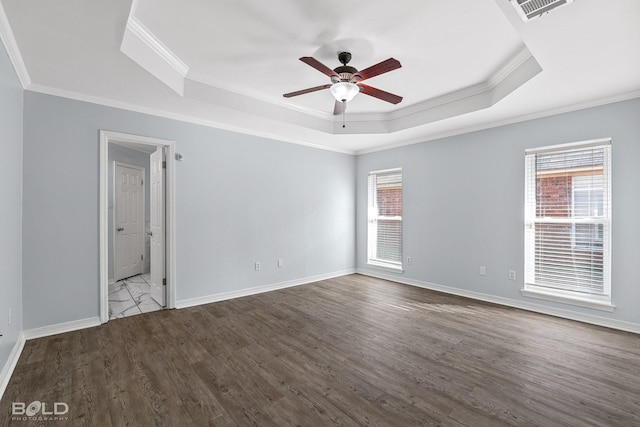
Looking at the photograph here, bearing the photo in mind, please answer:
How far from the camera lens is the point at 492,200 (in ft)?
13.9

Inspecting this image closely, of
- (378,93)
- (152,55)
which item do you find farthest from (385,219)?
(152,55)

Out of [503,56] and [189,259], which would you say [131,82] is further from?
[503,56]

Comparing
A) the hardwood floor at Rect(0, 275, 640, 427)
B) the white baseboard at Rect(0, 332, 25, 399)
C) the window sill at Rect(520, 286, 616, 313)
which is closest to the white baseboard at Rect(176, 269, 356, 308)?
the hardwood floor at Rect(0, 275, 640, 427)

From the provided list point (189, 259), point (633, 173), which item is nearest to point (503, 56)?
point (633, 173)

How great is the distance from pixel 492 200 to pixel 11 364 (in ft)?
18.0

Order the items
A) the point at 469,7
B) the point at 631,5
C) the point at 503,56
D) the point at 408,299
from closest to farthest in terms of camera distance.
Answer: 1. the point at 631,5
2. the point at 469,7
3. the point at 503,56
4. the point at 408,299

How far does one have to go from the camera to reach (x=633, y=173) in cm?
316

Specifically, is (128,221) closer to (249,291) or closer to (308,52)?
(249,291)

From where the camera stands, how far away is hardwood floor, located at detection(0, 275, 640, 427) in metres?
1.90

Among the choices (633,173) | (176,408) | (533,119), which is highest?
(533,119)

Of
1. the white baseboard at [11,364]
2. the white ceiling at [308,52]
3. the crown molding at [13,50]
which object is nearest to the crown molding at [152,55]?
the white ceiling at [308,52]

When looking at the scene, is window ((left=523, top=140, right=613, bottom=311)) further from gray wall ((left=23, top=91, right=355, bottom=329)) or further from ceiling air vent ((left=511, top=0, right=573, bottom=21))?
gray wall ((left=23, top=91, right=355, bottom=329))

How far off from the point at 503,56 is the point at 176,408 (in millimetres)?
4077

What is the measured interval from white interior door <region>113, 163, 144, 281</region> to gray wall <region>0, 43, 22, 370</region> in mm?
2715
